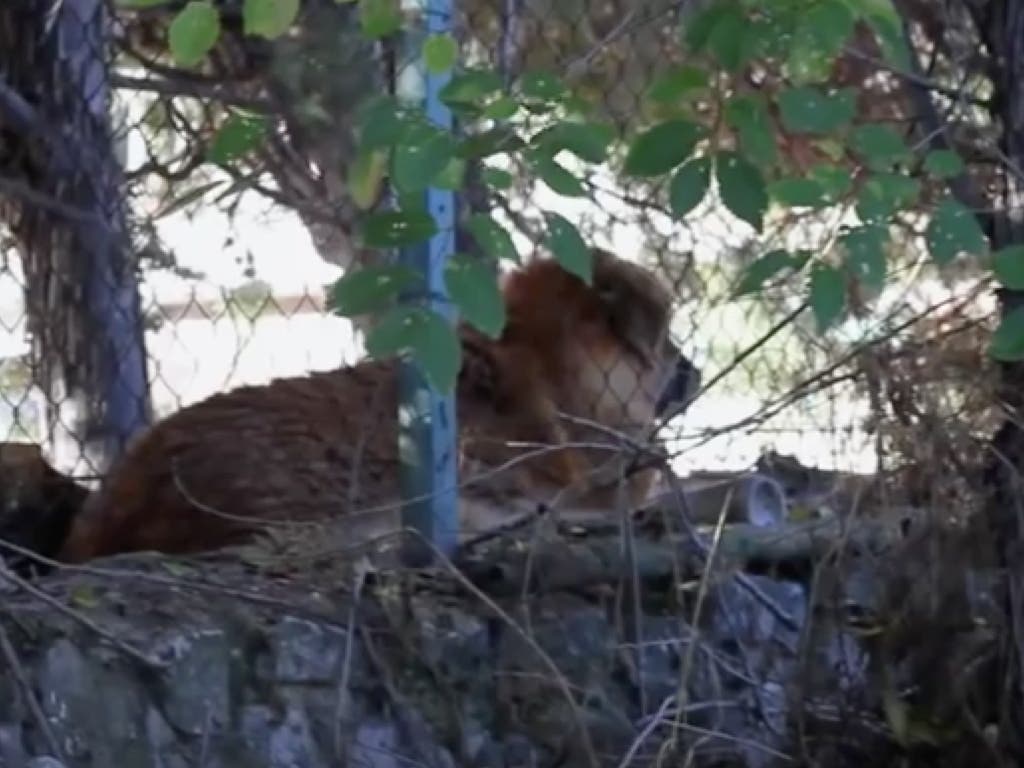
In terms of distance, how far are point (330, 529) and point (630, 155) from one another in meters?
1.15

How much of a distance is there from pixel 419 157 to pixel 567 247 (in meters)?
0.29

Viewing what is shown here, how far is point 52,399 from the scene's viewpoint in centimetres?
517

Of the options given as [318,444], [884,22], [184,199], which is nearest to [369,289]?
[884,22]

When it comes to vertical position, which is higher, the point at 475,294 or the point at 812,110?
the point at 812,110

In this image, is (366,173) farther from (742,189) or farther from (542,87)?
(742,189)

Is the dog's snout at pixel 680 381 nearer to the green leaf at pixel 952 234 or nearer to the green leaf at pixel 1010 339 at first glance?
the green leaf at pixel 1010 339

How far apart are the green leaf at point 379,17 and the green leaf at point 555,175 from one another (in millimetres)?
329

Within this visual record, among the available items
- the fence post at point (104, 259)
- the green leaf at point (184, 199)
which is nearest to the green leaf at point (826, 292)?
the green leaf at point (184, 199)

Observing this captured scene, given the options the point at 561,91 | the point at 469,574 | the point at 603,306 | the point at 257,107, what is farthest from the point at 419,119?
the point at 603,306

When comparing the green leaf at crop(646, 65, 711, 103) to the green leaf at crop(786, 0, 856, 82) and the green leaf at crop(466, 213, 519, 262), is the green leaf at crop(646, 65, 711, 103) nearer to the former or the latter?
the green leaf at crop(786, 0, 856, 82)

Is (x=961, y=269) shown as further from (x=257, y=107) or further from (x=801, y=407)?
(x=257, y=107)

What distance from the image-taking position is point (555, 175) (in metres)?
3.32

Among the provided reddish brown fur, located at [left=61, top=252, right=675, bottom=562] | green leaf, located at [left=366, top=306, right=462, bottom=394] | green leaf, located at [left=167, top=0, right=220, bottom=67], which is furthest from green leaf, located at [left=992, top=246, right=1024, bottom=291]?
green leaf, located at [left=167, top=0, right=220, bottom=67]

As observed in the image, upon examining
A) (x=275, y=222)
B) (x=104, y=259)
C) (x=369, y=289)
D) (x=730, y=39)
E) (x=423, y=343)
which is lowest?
(x=423, y=343)
